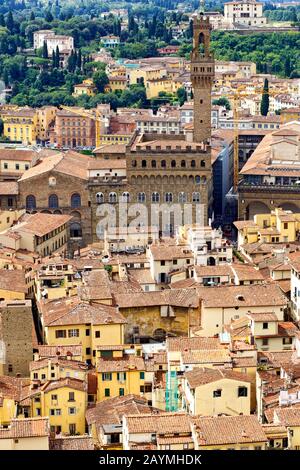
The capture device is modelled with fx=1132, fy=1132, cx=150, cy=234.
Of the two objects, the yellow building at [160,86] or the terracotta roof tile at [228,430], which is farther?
the yellow building at [160,86]

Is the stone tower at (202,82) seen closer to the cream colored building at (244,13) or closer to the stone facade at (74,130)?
the stone facade at (74,130)

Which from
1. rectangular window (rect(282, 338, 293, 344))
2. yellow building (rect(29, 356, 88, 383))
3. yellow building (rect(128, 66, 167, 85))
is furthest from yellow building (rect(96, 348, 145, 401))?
yellow building (rect(128, 66, 167, 85))

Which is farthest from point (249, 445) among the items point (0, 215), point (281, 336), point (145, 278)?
point (0, 215)

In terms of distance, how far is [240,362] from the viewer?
25.0 metres

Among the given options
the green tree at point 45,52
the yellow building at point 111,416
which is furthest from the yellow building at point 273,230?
the green tree at point 45,52

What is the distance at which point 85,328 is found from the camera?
2827 centimetres

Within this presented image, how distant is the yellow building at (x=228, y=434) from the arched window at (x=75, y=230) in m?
23.0

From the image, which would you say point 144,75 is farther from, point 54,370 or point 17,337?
point 54,370

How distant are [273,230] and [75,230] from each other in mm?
9550

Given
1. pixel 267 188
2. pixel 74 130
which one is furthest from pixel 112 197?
pixel 74 130

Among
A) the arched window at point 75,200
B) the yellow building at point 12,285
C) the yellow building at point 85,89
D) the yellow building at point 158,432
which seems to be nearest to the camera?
the yellow building at point 158,432

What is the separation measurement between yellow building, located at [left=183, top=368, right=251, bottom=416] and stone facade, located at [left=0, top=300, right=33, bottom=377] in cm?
521

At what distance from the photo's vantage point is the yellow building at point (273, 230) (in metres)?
36.6
